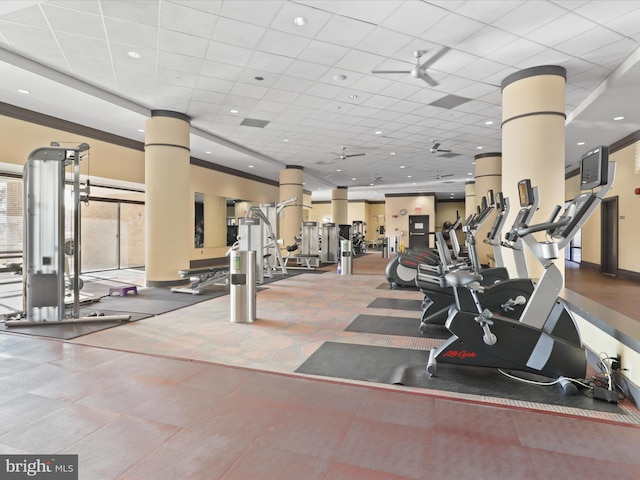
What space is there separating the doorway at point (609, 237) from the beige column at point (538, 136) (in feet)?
15.1

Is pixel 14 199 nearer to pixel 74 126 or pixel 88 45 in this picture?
pixel 74 126

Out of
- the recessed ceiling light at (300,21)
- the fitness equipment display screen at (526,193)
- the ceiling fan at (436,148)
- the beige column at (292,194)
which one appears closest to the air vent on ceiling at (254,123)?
the recessed ceiling light at (300,21)

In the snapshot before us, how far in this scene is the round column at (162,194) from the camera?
7309 millimetres

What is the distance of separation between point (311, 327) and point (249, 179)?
445 inches

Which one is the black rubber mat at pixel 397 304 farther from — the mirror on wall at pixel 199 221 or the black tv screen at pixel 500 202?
the mirror on wall at pixel 199 221

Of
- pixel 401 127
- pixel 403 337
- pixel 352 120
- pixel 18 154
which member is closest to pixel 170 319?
pixel 403 337

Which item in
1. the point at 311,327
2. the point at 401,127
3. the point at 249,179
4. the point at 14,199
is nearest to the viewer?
the point at 311,327

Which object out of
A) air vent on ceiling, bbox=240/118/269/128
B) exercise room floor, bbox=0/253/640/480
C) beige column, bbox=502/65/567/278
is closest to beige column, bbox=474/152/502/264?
beige column, bbox=502/65/567/278

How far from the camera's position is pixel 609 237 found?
354 inches

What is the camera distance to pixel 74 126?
7820 millimetres

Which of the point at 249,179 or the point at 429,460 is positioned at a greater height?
the point at 249,179

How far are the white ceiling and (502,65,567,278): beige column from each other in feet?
0.82

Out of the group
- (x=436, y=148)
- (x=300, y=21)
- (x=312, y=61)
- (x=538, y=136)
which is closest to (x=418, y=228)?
(x=436, y=148)

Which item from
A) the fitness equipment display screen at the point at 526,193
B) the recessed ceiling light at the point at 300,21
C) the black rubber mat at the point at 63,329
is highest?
the recessed ceiling light at the point at 300,21
